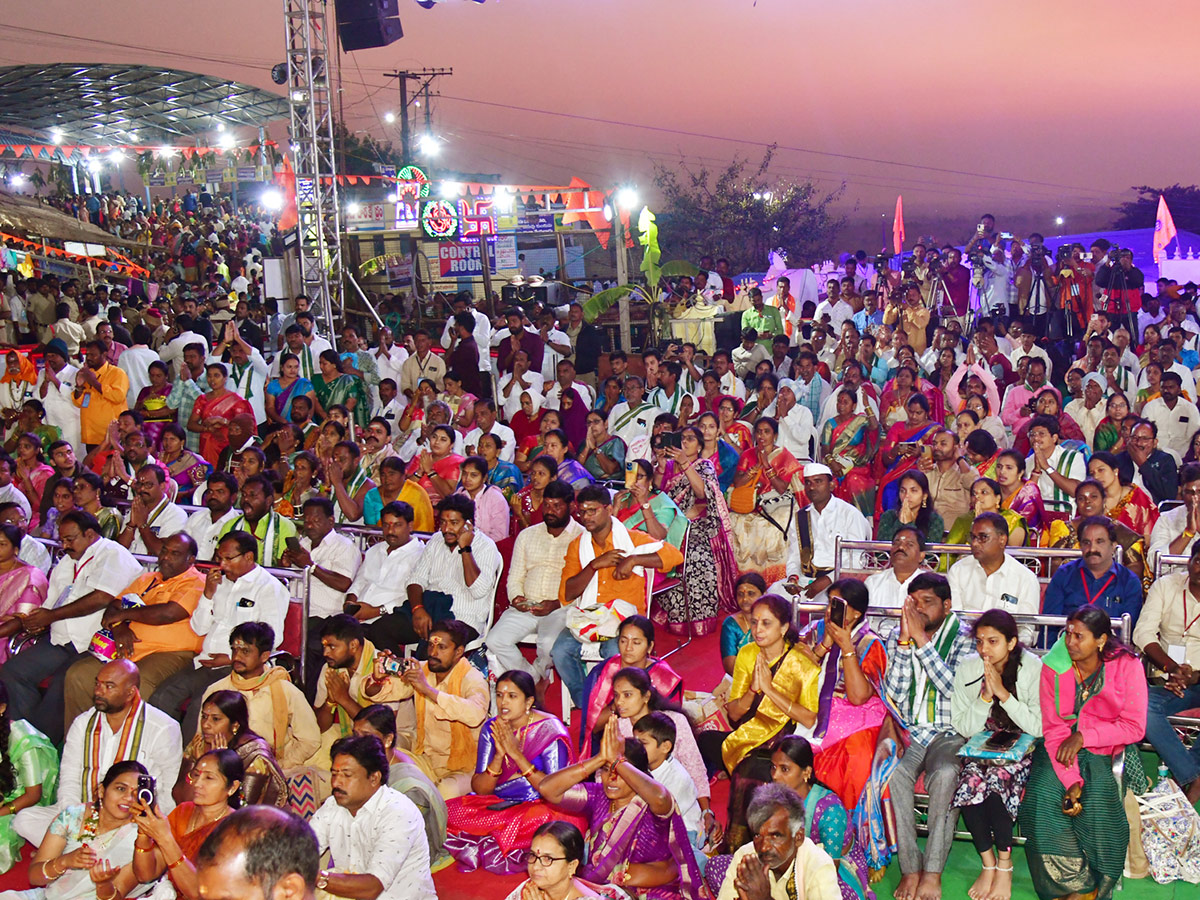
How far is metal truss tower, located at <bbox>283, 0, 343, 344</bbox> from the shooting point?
38.7ft

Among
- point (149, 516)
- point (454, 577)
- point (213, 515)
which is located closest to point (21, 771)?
point (213, 515)

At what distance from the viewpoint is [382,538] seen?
7074 millimetres

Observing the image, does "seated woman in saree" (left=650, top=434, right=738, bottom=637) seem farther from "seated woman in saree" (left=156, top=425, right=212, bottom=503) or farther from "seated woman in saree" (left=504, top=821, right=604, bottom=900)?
"seated woman in saree" (left=504, top=821, right=604, bottom=900)

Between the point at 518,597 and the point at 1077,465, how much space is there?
356 cm

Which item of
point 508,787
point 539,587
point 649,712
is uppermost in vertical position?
point 539,587

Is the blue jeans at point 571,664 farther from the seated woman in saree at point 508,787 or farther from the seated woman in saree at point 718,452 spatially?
the seated woman in saree at point 718,452

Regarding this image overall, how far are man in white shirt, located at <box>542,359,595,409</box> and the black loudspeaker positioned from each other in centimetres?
467

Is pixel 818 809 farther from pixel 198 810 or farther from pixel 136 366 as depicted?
pixel 136 366

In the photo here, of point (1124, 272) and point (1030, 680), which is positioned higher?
point (1124, 272)

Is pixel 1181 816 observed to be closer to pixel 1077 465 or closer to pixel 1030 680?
Answer: pixel 1030 680

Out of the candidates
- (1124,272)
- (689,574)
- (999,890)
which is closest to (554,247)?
(1124,272)

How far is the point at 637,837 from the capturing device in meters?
4.59

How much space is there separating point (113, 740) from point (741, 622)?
295 cm

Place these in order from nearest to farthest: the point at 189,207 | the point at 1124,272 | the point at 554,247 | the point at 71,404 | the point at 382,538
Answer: the point at 382,538
the point at 71,404
the point at 1124,272
the point at 554,247
the point at 189,207
